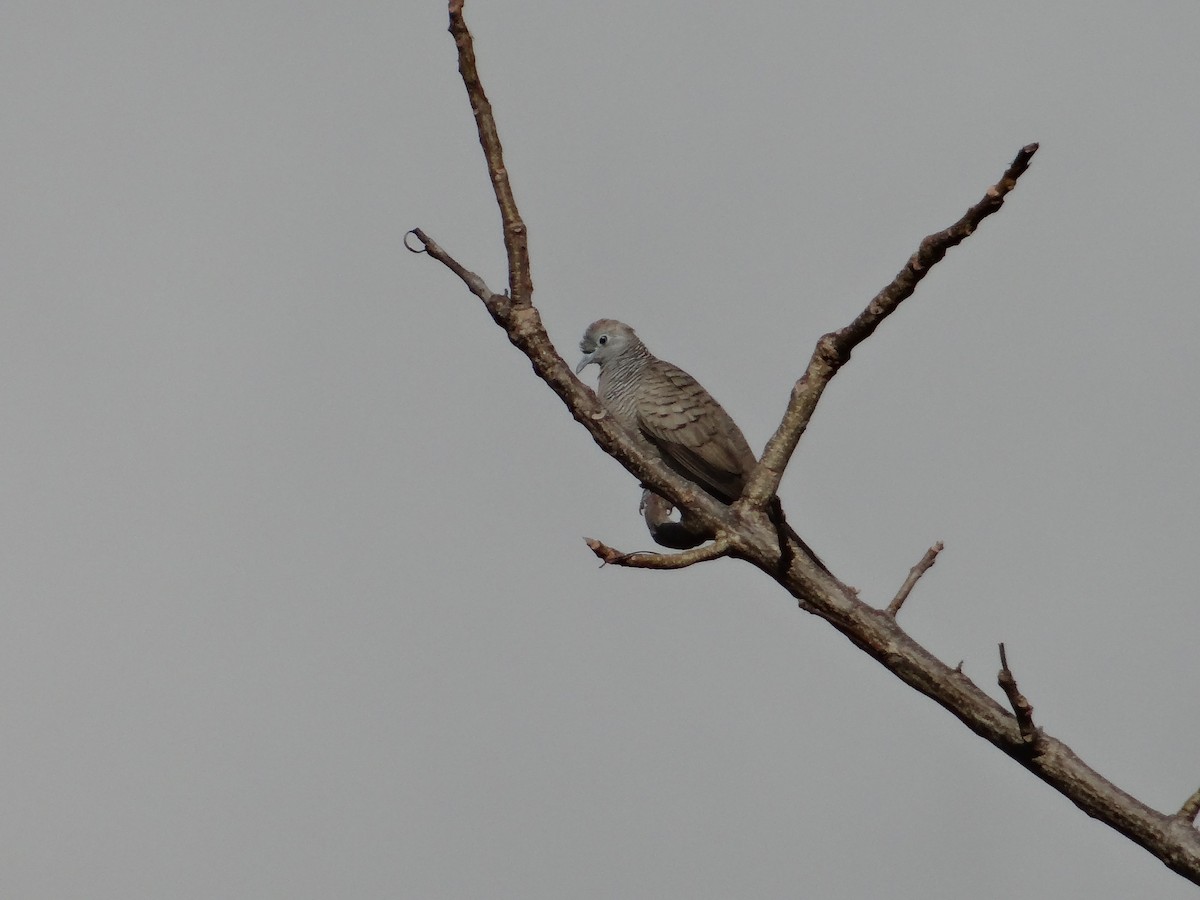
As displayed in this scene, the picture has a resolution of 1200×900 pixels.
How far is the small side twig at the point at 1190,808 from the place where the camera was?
4719 mm

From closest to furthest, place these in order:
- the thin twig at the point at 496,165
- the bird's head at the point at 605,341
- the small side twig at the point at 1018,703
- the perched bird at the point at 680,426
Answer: the small side twig at the point at 1018,703 → the thin twig at the point at 496,165 → the perched bird at the point at 680,426 → the bird's head at the point at 605,341

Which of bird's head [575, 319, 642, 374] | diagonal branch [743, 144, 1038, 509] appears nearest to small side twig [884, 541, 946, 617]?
diagonal branch [743, 144, 1038, 509]

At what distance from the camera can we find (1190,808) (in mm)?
4723

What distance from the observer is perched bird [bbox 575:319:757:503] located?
8547mm

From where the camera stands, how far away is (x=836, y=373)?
5.04 meters

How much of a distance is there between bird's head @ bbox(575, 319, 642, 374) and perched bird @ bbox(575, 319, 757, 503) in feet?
2.00

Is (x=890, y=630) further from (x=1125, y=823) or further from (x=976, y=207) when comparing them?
(x=976, y=207)

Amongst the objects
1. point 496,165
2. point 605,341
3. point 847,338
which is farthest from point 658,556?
point 605,341

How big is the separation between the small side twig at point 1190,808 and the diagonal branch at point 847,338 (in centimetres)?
188

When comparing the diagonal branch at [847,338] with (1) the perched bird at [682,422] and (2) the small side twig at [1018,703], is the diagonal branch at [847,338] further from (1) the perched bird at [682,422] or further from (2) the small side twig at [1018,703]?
(1) the perched bird at [682,422]

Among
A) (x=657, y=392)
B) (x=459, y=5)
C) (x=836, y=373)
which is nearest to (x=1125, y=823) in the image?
(x=836, y=373)

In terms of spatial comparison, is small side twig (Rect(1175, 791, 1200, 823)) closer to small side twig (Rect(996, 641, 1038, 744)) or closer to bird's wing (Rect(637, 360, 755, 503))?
small side twig (Rect(996, 641, 1038, 744))

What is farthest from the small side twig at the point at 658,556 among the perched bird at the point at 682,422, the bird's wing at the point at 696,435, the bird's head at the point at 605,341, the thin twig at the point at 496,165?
the bird's head at the point at 605,341

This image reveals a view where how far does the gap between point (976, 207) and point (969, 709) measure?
189 cm
